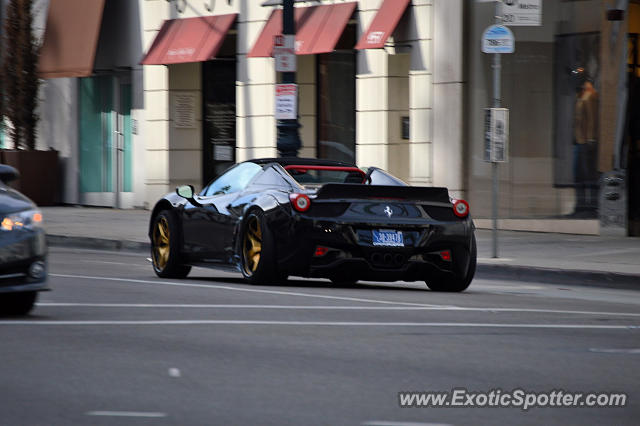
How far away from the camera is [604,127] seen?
808 inches

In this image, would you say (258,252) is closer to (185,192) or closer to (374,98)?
(185,192)

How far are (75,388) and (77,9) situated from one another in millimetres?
23484

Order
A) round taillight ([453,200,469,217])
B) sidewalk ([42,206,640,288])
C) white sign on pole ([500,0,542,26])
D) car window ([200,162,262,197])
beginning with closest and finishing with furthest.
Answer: round taillight ([453,200,469,217]) < car window ([200,162,262,197]) < sidewalk ([42,206,640,288]) < white sign on pole ([500,0,542,26])

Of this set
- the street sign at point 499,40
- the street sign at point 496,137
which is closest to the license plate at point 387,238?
the street sign at point 496,137

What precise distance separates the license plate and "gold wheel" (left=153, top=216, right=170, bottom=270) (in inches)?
106

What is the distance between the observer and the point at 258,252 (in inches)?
482

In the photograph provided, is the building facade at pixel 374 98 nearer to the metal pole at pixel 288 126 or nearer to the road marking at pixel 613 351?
the metal pole at pixel 288 126

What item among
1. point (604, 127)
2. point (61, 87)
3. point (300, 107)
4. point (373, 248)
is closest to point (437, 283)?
point (373, 248)

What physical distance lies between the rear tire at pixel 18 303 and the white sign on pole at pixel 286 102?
9.52 m

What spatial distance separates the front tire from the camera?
39.2 feet

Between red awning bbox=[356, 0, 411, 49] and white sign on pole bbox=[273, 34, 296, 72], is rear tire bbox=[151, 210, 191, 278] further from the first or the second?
red awning bbox=[356, 0, 411, 49]

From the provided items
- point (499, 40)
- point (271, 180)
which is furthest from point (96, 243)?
point (271, 180)

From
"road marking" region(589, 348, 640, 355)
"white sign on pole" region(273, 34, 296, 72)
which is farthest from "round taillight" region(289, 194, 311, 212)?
"white sign on pole" region(273, 34, 296, 72)

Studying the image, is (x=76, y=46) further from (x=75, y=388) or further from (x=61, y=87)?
(x=75, y=388)
